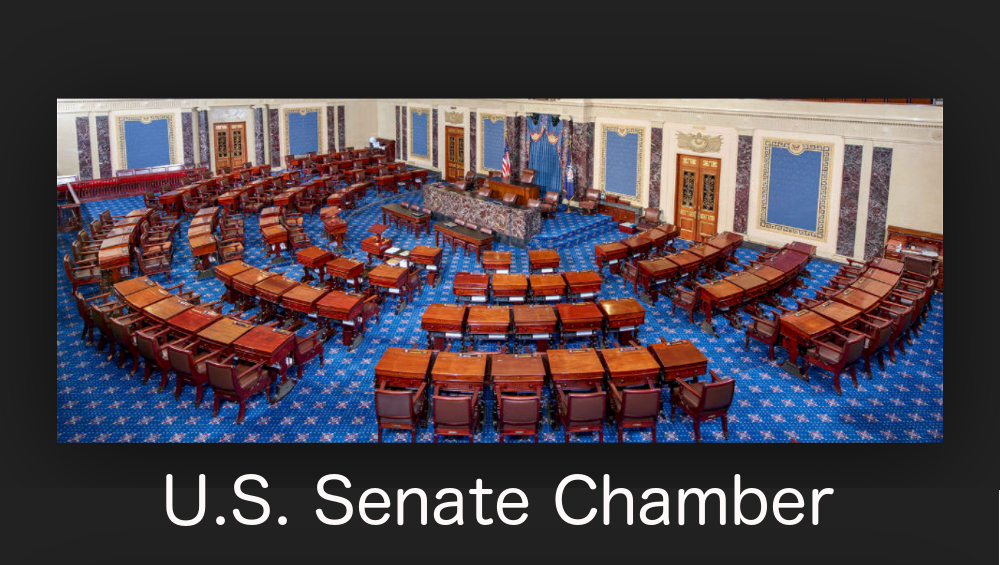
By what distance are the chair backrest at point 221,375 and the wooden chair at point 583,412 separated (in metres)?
3.89

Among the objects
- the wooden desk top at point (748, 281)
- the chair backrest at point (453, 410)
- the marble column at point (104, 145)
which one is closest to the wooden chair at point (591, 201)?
→ the wooden desk top at point (748, 281)

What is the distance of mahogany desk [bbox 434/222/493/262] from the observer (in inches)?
604

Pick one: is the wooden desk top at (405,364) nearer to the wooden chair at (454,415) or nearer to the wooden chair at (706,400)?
the wooden chair at (454,415)

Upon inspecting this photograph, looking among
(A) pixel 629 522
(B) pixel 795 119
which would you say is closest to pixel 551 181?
(B) pixel 795 119

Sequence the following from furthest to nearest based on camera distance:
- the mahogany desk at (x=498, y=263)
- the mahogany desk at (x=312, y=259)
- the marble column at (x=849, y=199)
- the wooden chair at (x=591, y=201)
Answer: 1. the wooden chair at (x=591, y=201)
2. the marble column at (x=849, y=199)
3. the mahogany desk at (x=498, y=263)
4. the mahogany desk at (x=312, y=259)

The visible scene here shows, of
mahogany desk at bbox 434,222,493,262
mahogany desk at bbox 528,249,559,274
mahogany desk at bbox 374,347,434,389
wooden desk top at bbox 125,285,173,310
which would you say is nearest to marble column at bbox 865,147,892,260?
mahogany desk at bbox 528,249,559,274

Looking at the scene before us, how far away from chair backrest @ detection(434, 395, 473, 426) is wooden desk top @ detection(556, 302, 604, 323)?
2.74m

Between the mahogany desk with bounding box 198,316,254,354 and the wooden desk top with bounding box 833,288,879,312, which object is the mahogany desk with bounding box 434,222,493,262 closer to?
the mahogany desk with bounding box 198,316,254,354

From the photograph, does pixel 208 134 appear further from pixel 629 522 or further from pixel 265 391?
pixel 629 522

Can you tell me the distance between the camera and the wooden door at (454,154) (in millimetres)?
24516

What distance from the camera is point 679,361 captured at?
893 cm

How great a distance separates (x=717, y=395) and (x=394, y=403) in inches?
144

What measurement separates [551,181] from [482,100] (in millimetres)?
4337

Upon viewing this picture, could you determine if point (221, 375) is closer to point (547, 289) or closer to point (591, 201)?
point (547, 289)
